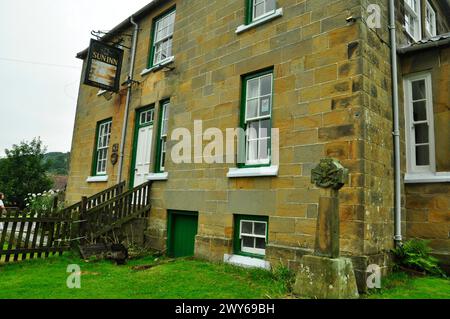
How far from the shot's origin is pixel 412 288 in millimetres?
5832

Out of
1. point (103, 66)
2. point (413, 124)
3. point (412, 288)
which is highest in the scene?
point (103, 66)

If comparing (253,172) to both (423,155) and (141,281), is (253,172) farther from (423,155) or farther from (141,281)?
(423,155)

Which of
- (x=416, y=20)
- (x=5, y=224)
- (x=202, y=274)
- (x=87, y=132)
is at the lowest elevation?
(x=202, y=274)

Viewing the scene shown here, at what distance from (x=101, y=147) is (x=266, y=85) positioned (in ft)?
26.6

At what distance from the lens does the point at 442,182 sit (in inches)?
277

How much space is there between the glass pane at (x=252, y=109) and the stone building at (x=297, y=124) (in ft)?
0.09

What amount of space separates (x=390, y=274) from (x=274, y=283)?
221cm

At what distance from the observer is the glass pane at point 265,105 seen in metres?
7.89

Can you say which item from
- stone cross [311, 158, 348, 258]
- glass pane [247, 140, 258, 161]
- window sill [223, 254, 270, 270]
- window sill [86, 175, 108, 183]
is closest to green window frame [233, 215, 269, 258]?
window sill [223, 254, 270, 270]

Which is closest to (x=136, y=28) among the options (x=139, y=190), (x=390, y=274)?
(x=139, y=190)

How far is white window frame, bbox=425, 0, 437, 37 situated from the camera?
1036cm

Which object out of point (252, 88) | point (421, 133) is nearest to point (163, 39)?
point (252, 88)

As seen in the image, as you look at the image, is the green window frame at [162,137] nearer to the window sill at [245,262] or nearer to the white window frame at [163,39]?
the white window frame at [163,39]
